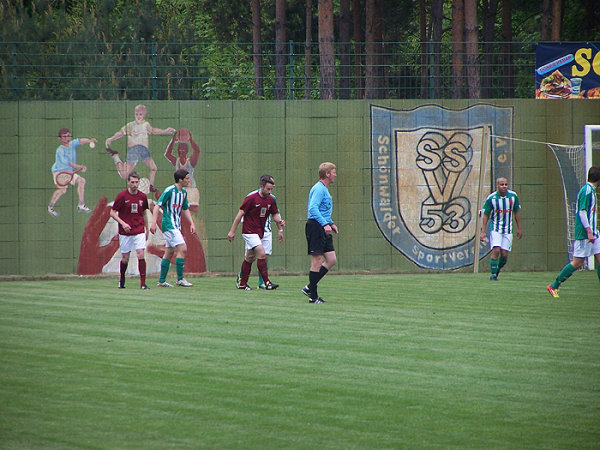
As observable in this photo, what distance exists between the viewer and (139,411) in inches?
257

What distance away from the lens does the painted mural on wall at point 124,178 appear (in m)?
19.4

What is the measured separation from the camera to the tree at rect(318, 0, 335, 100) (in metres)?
21.2

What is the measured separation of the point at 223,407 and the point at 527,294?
9372 mm

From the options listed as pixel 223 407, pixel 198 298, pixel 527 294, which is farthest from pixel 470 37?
pixel 223 407

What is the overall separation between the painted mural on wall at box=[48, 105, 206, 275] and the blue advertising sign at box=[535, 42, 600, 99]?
8.46 m

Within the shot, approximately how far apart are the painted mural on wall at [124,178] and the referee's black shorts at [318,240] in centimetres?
658

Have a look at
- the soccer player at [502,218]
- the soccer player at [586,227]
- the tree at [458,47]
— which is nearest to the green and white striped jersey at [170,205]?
the soccer player at [502,218]

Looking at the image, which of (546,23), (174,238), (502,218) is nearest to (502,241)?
(502,218)

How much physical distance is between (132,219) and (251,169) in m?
4.36

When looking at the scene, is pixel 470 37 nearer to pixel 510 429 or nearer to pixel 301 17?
pixel 301 17

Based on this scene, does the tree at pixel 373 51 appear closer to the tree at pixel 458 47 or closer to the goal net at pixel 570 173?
the tree at pixel 458 47

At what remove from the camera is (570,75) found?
68.1ft

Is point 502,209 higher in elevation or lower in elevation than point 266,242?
higher

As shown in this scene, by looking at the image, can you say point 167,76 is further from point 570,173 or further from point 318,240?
point 570,173
